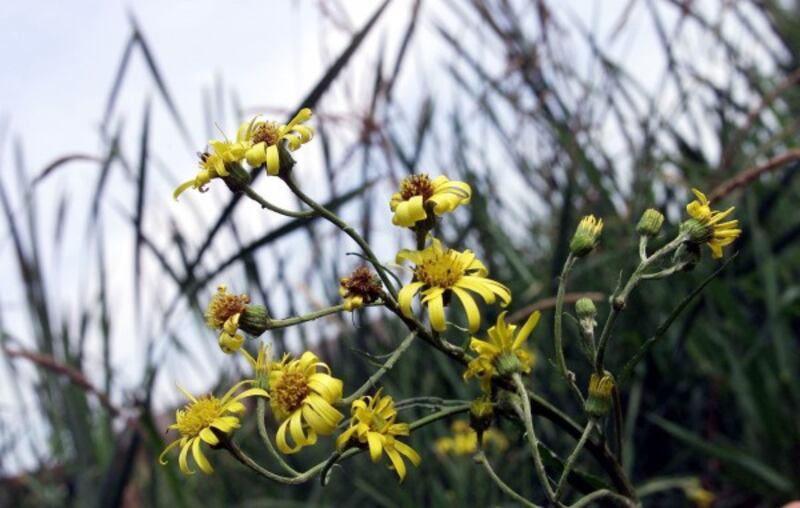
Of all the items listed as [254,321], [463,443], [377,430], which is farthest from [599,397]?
[463,443]

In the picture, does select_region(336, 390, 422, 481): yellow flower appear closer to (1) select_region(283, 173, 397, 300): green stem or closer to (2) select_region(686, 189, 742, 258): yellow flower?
(1) select_region(283, 173, 397, 300): green stem

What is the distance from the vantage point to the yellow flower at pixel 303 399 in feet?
2.27

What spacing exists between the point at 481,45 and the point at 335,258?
646 mm

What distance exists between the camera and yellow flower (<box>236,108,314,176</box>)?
0.76 metres

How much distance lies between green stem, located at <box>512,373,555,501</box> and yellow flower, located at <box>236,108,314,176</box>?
26 cm

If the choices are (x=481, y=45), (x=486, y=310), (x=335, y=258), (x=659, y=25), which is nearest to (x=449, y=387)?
(x=486, y=310)

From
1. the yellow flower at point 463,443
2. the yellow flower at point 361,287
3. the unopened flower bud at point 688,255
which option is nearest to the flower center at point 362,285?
the yellow flower at point 361,287

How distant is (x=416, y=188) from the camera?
749 millimetres

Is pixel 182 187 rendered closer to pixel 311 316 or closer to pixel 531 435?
pixel 311 316

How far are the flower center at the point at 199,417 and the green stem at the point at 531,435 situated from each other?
9.5 inches

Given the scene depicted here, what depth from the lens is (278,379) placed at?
2.34 ft

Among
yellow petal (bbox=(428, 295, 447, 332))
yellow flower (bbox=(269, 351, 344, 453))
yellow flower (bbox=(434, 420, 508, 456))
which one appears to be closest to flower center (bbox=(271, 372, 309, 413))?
yellow flower (bbox=(269, 351, 344, 453))

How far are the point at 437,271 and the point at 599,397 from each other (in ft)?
0.51

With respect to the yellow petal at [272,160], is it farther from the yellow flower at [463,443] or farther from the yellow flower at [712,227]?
the yellow flower at [463,443]
